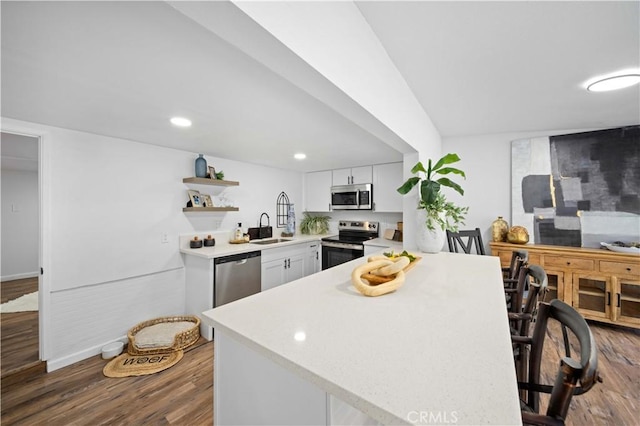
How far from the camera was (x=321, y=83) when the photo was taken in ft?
3.36

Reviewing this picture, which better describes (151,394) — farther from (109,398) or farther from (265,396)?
(265,396)

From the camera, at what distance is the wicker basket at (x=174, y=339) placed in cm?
236

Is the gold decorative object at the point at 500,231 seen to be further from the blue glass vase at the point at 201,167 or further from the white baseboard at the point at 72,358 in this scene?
the white baseboard at the point at 72,358

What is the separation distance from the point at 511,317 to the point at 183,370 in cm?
251

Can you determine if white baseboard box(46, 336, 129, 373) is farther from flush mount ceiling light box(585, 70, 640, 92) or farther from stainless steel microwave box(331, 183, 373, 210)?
flush mount ceiling light box(585, 70, 640, 92)

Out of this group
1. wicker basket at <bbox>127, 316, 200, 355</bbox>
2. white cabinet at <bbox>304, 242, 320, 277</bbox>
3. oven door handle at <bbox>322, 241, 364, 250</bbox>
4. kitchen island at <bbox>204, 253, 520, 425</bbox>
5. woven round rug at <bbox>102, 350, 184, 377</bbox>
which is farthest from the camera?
white cabinet at <bbox>304, 242, 320, 277</bbox>

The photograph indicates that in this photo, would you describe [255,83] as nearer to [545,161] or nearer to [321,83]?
[321,83]

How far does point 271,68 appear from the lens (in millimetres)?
929

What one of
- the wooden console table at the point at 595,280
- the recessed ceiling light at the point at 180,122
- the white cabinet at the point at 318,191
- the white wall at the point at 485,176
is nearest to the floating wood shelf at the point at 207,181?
the recessed ceiling light at the point at 180,122

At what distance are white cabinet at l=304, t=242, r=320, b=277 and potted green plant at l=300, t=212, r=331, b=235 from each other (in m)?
0.53

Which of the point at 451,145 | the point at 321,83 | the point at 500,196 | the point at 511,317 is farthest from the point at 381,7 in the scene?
the point at 500,196

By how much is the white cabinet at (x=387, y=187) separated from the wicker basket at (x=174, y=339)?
116 inches

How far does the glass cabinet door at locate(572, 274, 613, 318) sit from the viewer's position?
8.58ft

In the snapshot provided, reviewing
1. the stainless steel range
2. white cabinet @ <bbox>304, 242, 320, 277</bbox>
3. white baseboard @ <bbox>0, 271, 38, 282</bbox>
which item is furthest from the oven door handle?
white baseboard @ <bbox>0, 271, 38, 282</bbox>
